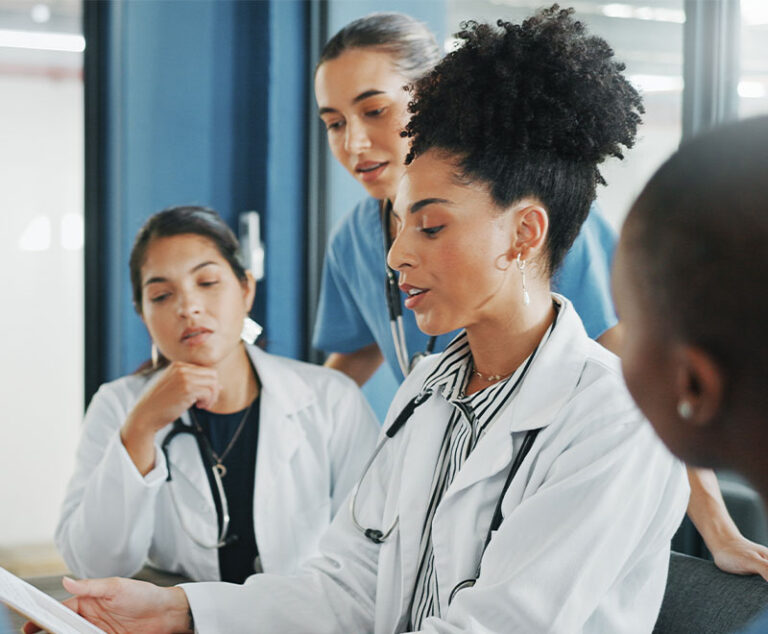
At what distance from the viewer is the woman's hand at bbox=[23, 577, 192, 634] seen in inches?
Result: 48.0

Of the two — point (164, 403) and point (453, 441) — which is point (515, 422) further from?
point (164, 403)

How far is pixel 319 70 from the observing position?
1.88 m

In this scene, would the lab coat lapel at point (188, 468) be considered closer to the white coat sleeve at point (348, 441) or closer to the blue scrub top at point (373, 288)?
the white coat sleeve at point (348, 441)

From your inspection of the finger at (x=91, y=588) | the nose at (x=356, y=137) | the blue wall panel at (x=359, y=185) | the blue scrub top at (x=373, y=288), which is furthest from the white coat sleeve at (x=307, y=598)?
the blue wall panel at (x=359, y=185)

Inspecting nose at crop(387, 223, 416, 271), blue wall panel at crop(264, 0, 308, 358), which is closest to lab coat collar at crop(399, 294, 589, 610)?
nose at crop(387, 223, 416, 271)

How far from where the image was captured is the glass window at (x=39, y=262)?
107 inches

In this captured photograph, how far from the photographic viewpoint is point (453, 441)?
48.8 inches

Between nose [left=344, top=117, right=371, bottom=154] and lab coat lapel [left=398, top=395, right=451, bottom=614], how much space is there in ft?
2.26

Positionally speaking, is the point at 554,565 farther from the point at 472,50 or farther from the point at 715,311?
the point at 472,50

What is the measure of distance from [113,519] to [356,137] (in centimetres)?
88

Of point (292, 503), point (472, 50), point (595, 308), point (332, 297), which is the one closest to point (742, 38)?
point (595, 308)

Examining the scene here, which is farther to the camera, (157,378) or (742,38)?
A: (157,378)

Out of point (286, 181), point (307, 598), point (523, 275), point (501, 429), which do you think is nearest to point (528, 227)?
point (523, 275)

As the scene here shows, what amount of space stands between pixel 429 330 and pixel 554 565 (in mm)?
369
